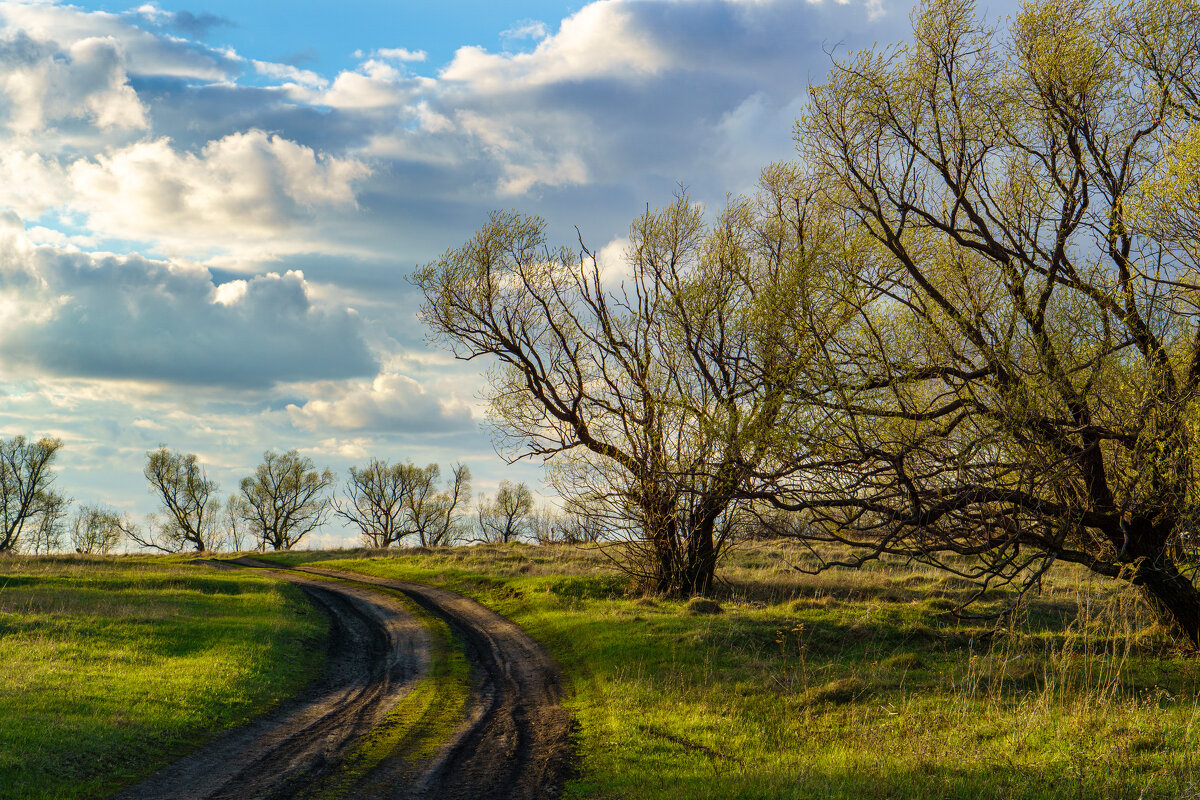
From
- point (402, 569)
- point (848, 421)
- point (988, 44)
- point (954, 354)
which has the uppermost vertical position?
point (988, 44)

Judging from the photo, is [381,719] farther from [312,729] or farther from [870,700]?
[870,700]

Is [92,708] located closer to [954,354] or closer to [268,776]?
[268,776]

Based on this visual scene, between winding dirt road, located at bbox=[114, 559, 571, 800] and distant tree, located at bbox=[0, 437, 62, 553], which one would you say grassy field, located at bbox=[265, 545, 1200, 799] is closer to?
winding dirt road, located at bbox=[114, 559, 571, 800]

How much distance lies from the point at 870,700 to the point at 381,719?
7.97 metres

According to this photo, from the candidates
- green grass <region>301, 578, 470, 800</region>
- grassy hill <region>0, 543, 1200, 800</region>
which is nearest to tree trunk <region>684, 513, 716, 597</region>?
grassy hill <region>0, 543, 1200, 800</region>

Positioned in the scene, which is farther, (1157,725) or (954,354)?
(954,354)

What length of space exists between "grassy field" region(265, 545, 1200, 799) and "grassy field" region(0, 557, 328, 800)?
5.97 meters

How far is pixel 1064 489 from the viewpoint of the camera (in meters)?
10.4

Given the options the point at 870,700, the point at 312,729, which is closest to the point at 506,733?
the point at 312,729

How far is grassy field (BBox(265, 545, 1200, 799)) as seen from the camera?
7332 mm

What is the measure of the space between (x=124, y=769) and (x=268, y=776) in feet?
6.11

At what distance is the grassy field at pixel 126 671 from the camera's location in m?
8.67

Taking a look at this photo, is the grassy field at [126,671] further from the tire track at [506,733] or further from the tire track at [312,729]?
the tire track at [506,733]

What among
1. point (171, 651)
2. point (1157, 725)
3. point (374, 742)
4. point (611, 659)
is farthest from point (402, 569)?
point (1157, 725)
